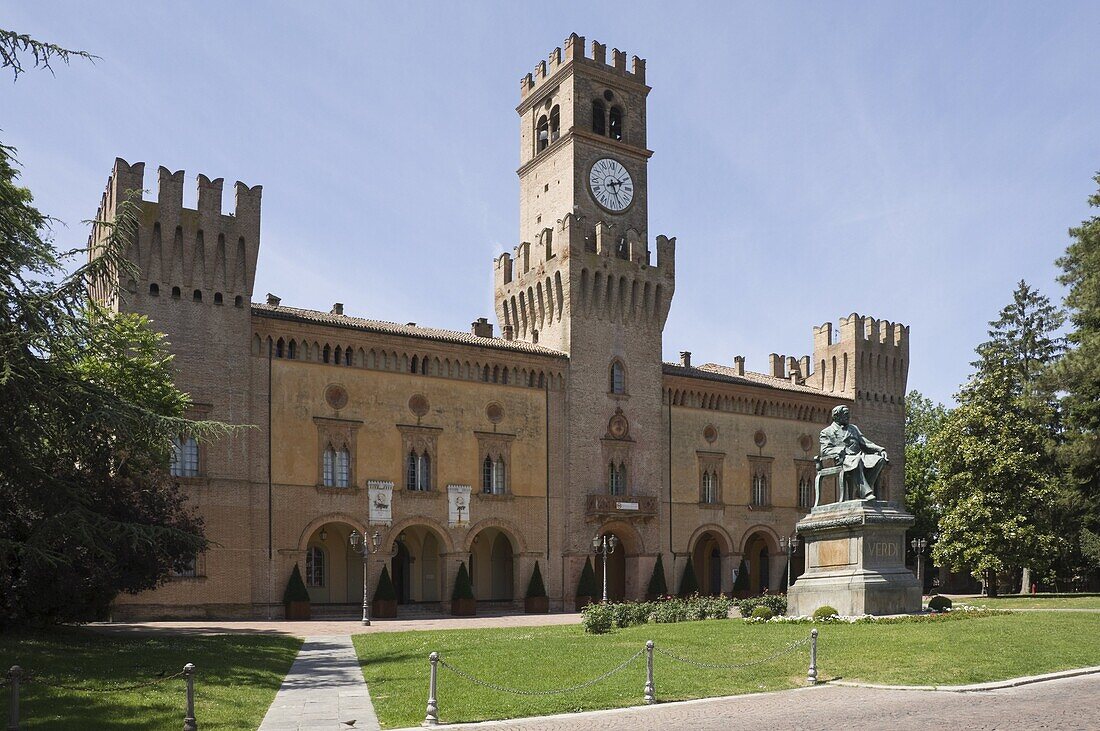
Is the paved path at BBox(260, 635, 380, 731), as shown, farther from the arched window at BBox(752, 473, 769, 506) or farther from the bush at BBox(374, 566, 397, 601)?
the arched window at BBox(752, 473, 769, 506)

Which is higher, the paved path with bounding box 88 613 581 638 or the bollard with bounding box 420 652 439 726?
the bollard with bounding box 420 652 439 726

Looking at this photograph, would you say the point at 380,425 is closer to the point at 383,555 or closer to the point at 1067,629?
the point at 383,555

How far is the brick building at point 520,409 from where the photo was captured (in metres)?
40.9

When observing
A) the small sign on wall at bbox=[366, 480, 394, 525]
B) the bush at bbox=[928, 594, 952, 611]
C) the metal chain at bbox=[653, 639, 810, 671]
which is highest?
the small sign on wall at bbox=[366, 480, 394, 525]

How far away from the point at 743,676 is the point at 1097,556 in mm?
34859

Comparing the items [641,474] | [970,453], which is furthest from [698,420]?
[970,453]

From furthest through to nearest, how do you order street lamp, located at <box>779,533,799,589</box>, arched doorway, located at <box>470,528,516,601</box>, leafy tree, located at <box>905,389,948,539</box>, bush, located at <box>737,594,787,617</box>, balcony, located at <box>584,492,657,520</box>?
1. leafy tree, located at <box>905,389,948,539</box>
2. street lamp, located at <box>779,533,799,589</box>
3. arched doorway, located at <box>470,528,516,601</box>
4. balcony, located at <box>584,492,657,520</box>
5. bush, located at <box>737,594,787,617</box>

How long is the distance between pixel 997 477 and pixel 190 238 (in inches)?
1514

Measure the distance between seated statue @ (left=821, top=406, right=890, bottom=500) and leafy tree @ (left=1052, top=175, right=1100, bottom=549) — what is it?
1364 cm

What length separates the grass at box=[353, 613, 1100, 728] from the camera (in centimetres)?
1725

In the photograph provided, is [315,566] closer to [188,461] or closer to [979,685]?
[188,461]

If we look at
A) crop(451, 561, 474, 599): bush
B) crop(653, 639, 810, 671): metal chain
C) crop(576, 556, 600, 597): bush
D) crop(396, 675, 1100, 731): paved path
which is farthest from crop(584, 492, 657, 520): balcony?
crop(396, 675, 1100, 731): paved path

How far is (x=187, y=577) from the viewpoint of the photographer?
39.2 m

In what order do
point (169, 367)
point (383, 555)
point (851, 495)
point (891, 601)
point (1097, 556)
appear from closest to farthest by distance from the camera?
1. point (891, 601)
2. point (851, 495)
3. point (169, 367)
4. point (383, 555)
5. point (1097, 556)
